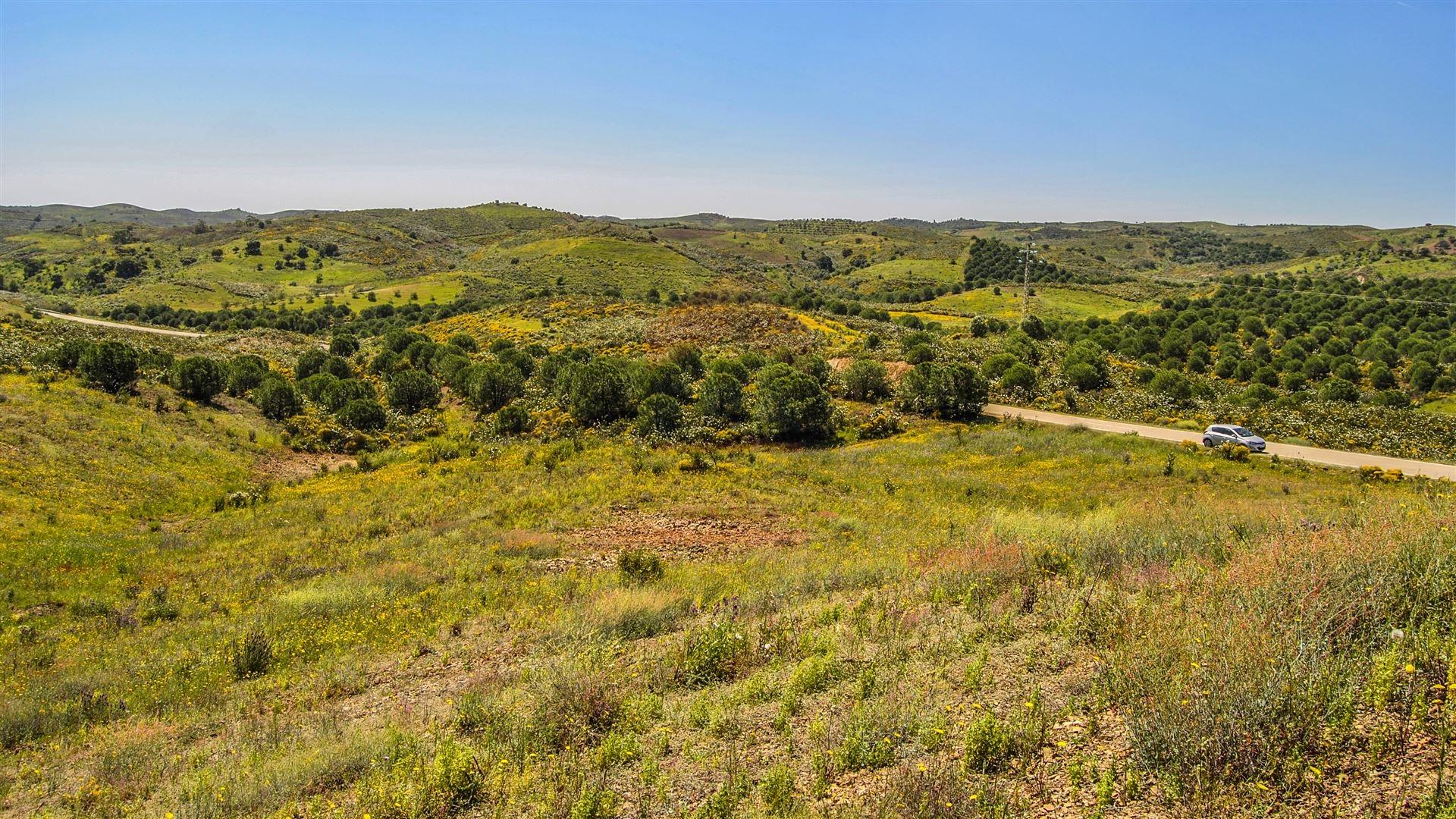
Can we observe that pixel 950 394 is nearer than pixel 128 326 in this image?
Yes

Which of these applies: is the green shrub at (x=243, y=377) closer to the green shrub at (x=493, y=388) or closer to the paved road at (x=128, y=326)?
the green shrub at (x=493, y=388)

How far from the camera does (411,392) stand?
40.6 metres

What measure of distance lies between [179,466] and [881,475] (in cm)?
2785

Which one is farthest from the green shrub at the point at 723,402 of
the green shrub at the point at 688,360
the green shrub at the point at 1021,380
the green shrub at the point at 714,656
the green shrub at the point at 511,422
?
the green shrub at the point at 714,656

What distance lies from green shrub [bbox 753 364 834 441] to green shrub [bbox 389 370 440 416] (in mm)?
21480

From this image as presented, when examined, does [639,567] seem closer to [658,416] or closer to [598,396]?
[658,416]

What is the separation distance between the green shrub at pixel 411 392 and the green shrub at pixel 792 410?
70.5 feet

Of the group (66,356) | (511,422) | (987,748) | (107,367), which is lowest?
(511,422)

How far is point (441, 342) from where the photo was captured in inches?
2413

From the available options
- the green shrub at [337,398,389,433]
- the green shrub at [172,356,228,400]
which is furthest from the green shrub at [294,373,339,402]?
the green shrub at [337,398,389,433]

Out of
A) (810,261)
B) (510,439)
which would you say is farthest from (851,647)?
(810,261)

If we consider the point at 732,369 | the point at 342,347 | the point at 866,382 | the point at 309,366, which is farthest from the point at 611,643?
the point at 342,347

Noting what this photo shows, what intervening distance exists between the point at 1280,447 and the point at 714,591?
31.6 meters

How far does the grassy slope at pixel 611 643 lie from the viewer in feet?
18.9
